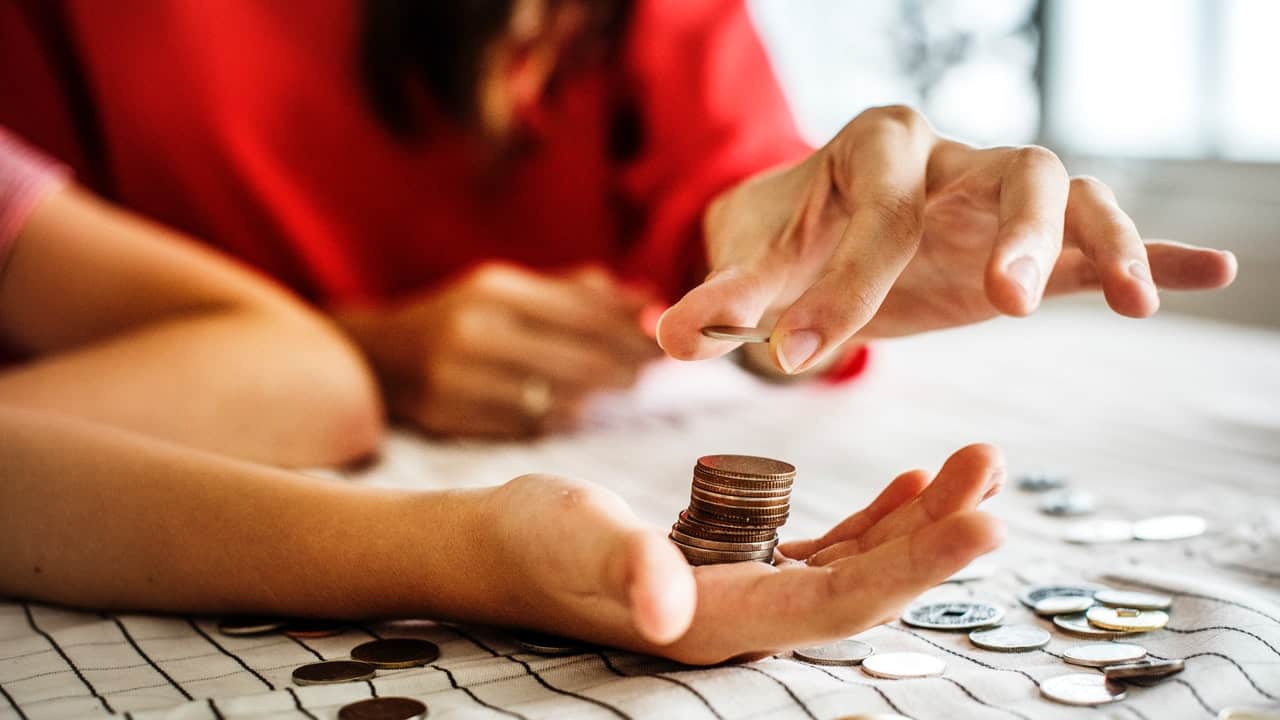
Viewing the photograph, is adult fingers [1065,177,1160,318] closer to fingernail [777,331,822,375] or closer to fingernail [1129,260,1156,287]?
fingernail [1129,260,1156,287]

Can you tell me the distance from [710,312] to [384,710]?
31 cm

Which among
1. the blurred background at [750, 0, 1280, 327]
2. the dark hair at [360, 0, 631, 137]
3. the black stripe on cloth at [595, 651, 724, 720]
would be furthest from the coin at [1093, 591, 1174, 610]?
the blurred background at [750, 0, 1280, 327]

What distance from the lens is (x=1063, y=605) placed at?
0.79m

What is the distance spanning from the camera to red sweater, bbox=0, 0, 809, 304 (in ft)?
5.32

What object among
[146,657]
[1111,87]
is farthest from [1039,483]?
[1111,87]

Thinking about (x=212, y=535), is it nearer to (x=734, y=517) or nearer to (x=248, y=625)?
(x=248, y=625)

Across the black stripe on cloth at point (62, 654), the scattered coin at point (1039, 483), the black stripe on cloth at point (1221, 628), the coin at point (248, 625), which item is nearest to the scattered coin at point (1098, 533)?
the scattered coin at point (1039, 483)

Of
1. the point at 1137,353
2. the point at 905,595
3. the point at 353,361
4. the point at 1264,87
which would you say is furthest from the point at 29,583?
the point at 1264,87

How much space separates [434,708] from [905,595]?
278 mm

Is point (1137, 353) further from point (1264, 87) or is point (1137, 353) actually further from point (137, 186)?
point (137, 186)

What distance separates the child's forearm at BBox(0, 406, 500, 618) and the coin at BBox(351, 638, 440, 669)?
0.09 feet

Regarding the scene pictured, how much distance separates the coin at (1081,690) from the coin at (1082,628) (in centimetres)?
9

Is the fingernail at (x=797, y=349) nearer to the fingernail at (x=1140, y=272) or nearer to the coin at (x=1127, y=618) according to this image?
the fingernail at (x=1140, y=272)

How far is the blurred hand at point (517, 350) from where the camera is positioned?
1368mm
